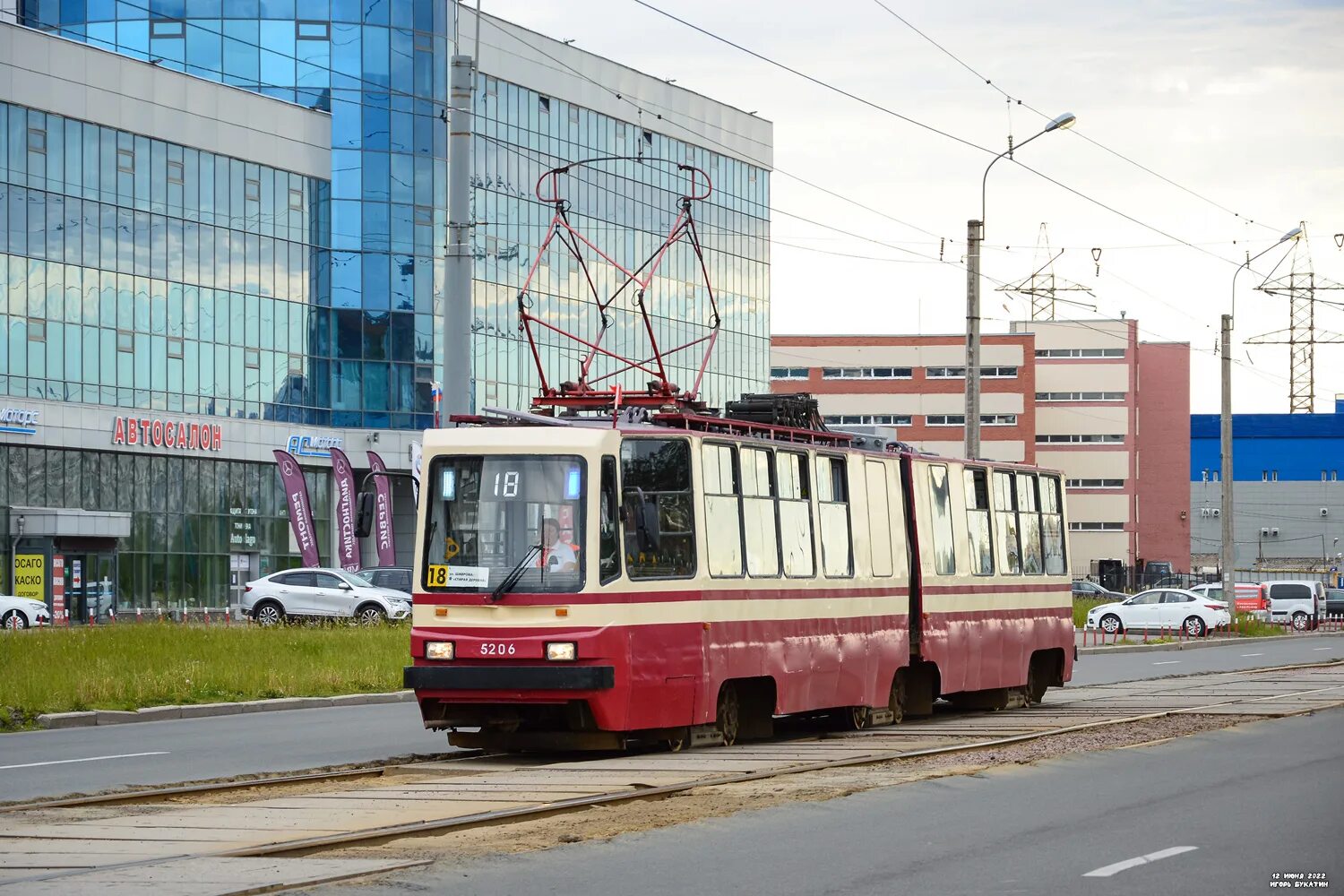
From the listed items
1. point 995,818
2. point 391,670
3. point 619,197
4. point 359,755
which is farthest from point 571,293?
point 995,818

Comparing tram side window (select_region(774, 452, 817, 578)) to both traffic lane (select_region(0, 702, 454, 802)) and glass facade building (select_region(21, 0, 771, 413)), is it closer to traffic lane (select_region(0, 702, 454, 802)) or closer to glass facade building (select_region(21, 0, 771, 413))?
traffic lane (select_region(0, 702, 454, 802))

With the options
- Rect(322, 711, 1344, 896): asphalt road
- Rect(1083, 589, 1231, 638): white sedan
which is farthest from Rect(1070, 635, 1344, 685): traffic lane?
Rect(322, 711, 1344, 896): asphalt road

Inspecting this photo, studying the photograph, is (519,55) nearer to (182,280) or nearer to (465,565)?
(182,280)

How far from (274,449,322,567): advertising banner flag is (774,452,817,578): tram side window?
44.1 m

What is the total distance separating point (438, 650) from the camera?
15859 millimetres

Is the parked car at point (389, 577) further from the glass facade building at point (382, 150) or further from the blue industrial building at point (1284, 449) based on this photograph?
the blue industrial building at point (1284, 449)

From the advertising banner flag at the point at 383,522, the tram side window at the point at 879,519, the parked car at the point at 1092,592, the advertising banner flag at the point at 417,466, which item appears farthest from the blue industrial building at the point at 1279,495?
the tram side window at the point at 879,519

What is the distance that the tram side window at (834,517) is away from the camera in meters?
18.8

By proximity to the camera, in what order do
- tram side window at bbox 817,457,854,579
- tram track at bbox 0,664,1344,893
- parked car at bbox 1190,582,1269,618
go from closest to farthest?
tram track at bbox 0,664,1344,893 → tram side window at bbox 817,457,854,579 → parked car at bbox 1190,582,1269,618

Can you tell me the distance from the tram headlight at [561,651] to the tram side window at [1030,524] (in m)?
9.30

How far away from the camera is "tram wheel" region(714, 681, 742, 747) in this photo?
1734cm

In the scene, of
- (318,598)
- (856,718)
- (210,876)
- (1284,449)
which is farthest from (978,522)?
(1284,449)

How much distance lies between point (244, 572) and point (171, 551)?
3.74 metres

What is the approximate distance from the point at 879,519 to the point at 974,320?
14.7 meters
